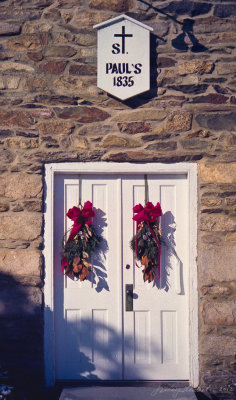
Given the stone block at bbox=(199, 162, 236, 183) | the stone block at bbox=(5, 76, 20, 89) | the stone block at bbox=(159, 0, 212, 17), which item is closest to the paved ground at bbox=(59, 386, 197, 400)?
the stone block at bbox=(199, 162, 236, 183)

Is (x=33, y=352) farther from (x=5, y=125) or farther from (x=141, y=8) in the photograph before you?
(x=141, y=8)

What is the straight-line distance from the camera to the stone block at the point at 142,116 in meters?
4.72

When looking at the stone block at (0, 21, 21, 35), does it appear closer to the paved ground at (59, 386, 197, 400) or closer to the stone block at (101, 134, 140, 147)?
the stone block at (101, 134, 140, 147)

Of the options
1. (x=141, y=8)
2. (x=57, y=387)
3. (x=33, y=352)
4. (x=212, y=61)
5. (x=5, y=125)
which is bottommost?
(x=57, y=387)

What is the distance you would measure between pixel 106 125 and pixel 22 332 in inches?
88.2

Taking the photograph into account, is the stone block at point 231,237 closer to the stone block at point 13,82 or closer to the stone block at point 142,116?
the stone block at point 142,116

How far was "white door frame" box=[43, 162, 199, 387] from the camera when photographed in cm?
466

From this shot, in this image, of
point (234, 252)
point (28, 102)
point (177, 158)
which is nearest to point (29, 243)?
point (28, 102)

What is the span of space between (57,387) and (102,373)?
472 millimetres

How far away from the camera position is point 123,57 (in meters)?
4.71

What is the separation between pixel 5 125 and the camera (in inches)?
186

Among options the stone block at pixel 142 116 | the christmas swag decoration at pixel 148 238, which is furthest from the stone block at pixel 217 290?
the stone block at pixel 142 116

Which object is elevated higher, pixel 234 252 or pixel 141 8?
pixel 141 8

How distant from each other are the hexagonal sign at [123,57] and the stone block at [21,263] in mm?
1827
